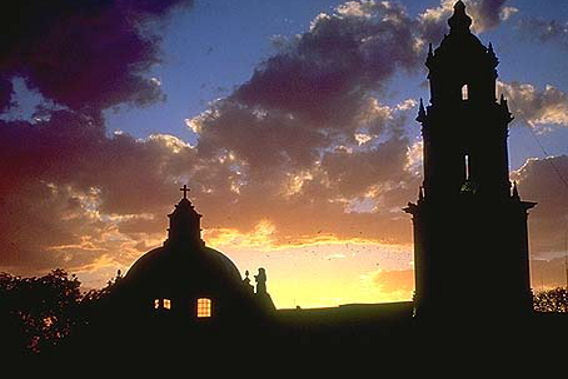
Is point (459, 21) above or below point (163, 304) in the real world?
above

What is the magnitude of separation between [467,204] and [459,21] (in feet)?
31.8

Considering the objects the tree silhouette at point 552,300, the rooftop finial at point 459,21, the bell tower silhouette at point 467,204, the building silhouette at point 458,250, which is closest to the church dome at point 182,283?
the building silhouette at point 458,250

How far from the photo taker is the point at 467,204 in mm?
34406

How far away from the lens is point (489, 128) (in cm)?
3562

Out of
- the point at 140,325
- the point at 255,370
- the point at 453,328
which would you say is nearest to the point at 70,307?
the point at 140,325

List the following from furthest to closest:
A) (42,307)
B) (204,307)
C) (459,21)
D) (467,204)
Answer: (42,307)
(204,307)
(459,21)
(467,204)

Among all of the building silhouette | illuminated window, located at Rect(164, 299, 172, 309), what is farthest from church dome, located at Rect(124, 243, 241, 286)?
the building silhouette

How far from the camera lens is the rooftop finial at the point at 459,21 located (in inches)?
1469

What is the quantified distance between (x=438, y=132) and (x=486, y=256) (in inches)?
254

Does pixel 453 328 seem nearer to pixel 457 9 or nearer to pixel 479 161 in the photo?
pixel 479 161

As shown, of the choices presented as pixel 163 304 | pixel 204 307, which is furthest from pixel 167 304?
pixel 204 307

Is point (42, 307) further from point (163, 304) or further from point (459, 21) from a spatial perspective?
point (459, 21)

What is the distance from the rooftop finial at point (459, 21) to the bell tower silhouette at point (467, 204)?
0.28 metres

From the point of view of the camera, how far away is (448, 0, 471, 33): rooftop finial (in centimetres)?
3731
